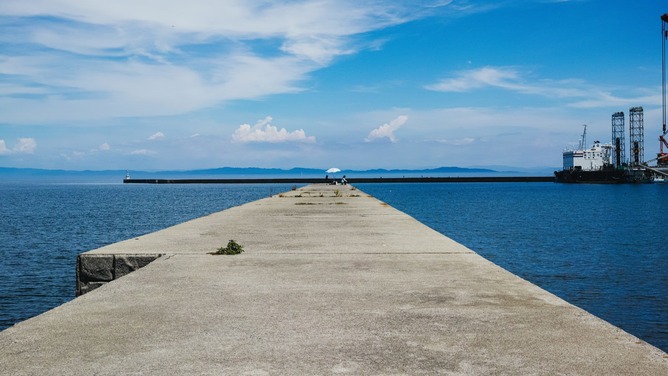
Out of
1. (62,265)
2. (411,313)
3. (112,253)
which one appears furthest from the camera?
(62,265)

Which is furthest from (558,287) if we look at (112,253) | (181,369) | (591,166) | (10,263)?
(591,166)

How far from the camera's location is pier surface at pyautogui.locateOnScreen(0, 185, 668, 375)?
494cm

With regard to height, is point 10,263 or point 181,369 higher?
point 181,369

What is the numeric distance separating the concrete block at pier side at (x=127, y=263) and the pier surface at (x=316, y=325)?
3cm

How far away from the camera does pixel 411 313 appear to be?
263 inches

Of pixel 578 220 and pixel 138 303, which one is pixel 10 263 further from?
pixel 578 220

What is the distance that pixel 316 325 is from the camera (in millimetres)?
6156

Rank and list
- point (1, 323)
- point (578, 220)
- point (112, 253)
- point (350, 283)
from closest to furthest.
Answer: point (350, 283), point (112, 253), point (1, 323), point (578, 220)

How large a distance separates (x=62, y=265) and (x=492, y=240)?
19871 millimetres

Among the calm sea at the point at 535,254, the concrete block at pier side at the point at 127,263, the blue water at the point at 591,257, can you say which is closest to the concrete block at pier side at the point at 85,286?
the concrete block at pier side at the point at 127,263

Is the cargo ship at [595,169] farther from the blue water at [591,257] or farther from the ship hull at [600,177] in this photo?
the blue water at [591,257]

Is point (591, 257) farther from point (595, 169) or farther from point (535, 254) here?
point (595, 169)

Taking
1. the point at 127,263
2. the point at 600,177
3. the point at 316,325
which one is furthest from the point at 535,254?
the point at 600,177

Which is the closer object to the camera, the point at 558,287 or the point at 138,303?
the point at 138,303
